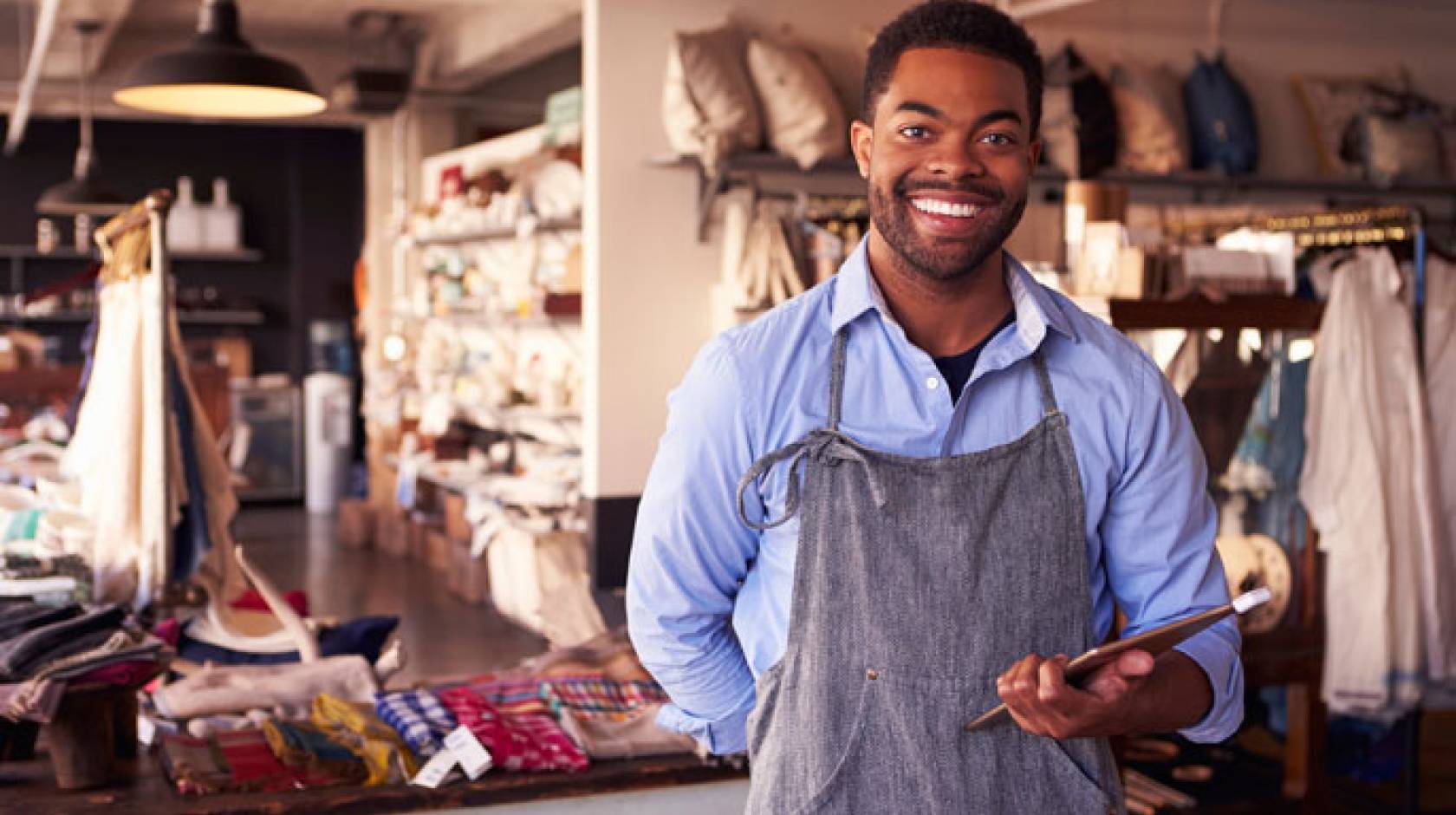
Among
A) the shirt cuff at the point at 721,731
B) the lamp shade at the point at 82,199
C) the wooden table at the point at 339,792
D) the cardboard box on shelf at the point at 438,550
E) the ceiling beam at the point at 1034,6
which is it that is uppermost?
the ceiling beam at the point at 1034,6

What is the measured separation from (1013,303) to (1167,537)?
0.33 meters

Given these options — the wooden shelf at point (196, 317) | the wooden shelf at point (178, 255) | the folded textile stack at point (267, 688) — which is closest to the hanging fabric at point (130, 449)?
the folded textile stack at point (267, 688)

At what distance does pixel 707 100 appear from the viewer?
5664mm

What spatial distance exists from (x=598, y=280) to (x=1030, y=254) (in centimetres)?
166

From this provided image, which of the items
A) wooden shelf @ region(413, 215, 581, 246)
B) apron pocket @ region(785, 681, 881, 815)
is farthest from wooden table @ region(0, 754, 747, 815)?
wooden shelf @ region(413, 215, 581, 246)

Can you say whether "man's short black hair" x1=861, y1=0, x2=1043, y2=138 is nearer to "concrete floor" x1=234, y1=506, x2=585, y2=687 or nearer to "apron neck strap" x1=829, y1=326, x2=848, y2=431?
"apron neck strap" x1=829, y1=326, x2=848, y2=431

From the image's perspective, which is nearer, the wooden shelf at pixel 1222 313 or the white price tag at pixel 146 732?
the white price tag at pixel 146 732

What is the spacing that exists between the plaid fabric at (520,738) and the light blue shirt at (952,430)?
1653 millimetres

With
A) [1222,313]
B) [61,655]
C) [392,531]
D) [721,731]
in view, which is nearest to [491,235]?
[392,531]

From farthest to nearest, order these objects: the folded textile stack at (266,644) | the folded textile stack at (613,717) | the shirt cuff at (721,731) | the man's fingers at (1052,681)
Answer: the folded textile stack at (266,644) < the folded textile stack at (613,717) < the shirt cuff at (721,731) < the man's fingers at (1052,681)

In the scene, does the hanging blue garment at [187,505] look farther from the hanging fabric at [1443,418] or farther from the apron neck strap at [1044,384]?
the hanging fabric at [1443,418]

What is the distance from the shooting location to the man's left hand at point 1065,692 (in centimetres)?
158

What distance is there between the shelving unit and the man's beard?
394 cm

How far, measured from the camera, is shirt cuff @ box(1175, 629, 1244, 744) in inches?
70.7
